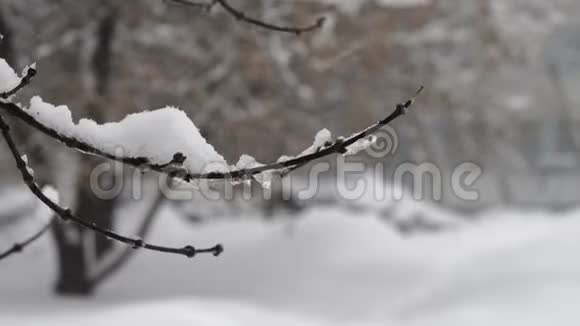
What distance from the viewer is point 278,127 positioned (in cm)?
782

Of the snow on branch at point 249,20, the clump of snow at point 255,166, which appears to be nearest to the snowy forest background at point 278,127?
the snow on branch at point 249,20

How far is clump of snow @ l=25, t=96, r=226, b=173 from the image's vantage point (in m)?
1.50

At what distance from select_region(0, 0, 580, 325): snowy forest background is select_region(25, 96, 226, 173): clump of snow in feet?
9.54

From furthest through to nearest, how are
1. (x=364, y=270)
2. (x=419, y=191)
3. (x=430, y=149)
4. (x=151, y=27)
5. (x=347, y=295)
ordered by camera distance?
1. (x=419, y=191)
2. (x=430, y=149)
3. (x=364, y=270)
4. (x=347, y=295)
5. (x=151, y=27)

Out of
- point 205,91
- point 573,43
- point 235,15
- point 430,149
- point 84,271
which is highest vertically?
point 573,43

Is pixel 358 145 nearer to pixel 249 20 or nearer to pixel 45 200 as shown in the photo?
pixel 45 200

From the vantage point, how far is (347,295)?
27.7 feet

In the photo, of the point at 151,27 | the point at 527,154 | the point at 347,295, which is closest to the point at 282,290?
the point at 347,295

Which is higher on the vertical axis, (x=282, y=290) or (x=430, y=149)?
(x=430, y=149)

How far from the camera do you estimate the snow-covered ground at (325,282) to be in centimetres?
588

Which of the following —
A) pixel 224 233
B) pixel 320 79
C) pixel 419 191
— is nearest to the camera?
pixel 320 79

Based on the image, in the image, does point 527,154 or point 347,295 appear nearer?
point 347,295

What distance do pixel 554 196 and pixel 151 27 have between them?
19.9m

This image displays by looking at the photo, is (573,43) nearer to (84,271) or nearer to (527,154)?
(527,154)
